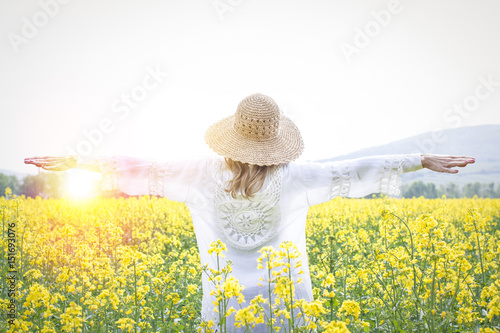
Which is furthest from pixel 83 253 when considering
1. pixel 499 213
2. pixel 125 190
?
pixel 499 213

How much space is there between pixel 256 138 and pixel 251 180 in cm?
28

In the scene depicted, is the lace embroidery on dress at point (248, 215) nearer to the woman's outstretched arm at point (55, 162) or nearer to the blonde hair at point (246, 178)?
the blonde hair at point (246, 178)

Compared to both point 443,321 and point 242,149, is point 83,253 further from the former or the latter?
point 443,321

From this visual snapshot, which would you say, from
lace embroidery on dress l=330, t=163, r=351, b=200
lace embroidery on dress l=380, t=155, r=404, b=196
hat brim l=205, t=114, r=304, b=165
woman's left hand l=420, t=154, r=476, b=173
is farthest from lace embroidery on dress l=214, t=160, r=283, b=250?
woman's left hand l=420, t=154, r=476, b=173

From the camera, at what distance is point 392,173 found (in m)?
2.52

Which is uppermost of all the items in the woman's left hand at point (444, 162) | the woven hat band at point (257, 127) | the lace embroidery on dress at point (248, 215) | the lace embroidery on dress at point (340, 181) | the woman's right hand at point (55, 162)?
the woven hat band at point (257, 127)

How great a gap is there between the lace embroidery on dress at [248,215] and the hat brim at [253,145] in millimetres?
123

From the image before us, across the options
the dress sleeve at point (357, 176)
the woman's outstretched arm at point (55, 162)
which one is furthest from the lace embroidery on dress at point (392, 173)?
the woman's outstretched arm at point (55, 162)

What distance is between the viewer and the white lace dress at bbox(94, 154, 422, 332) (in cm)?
232

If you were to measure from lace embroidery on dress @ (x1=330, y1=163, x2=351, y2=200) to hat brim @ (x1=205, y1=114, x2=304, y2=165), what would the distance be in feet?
0.90

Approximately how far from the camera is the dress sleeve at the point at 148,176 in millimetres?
2508

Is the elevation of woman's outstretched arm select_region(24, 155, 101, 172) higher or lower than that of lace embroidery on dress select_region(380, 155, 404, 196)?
higher

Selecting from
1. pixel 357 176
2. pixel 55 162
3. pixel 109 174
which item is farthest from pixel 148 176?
pixel 357 176

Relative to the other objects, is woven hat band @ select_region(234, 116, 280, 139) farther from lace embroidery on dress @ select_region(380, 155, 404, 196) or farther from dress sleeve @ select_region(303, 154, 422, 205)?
lace embroidery on dress @ select_region(380, 155, 404, 196)
